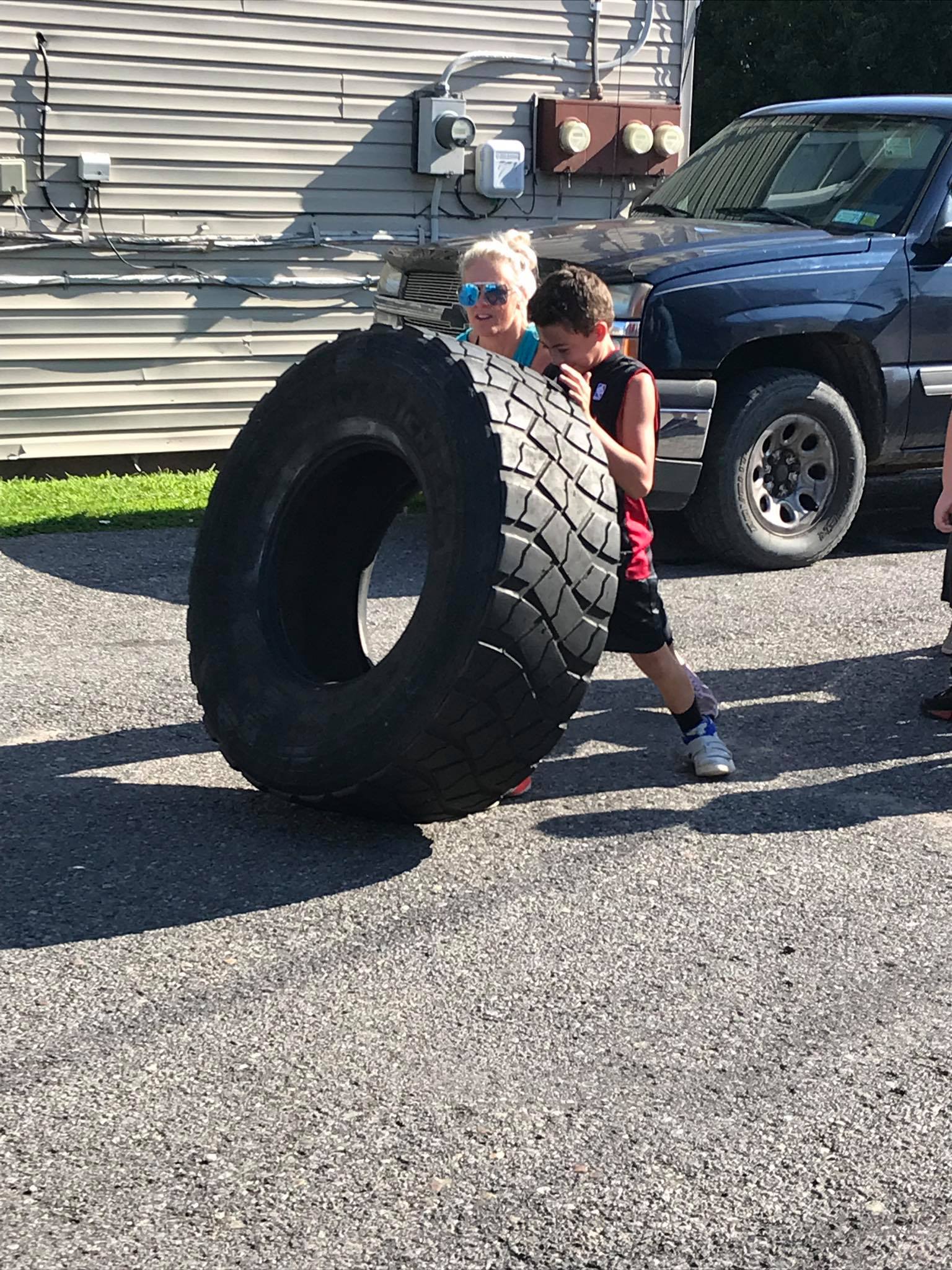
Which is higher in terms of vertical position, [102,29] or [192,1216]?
[102,29]

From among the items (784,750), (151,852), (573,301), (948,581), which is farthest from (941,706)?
(151,852)

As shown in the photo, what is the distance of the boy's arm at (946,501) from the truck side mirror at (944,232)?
8.61 feet

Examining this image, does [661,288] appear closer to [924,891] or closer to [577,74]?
[924,891]

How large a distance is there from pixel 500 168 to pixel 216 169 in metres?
1.89

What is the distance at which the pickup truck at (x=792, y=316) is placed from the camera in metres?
7.02

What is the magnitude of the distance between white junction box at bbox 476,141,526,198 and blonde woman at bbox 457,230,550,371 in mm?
6058

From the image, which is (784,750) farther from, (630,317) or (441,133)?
(441,133)

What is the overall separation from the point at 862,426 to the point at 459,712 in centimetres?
450

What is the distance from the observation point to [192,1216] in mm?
2580

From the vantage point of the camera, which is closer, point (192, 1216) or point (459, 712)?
point (192, 1216)

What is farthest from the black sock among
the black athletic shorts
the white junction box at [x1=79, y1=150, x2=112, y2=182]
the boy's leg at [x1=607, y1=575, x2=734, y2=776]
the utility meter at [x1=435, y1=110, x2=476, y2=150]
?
the utility meter at [x1=435, y1=110, x2=476, y2=150]

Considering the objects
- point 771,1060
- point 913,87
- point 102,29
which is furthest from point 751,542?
point 913,87

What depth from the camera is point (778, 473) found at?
295 inches

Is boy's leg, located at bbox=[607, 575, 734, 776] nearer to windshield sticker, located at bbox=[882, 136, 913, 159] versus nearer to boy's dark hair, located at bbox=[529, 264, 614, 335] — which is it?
boy's dark hair, located at bbox=[529, 264, 614, 335]
